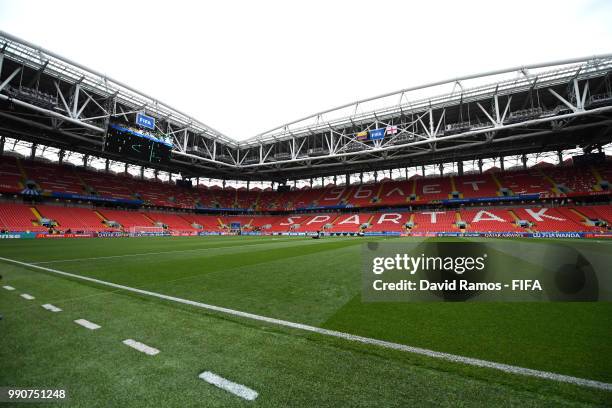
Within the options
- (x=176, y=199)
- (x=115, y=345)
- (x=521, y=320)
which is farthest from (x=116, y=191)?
(x=521, y=320)

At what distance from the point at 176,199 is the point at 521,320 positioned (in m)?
55.2

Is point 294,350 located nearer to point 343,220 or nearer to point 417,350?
point 417,350

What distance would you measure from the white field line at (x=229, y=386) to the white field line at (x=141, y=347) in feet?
2.90

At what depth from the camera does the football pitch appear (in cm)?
203

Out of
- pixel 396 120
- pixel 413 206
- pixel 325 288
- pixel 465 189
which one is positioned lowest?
pixel 325 288

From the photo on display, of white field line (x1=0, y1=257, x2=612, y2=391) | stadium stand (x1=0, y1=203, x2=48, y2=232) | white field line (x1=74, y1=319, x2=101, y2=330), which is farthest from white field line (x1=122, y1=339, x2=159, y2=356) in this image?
stadium stand (x1=0, y1=203, x2=48, y2=232)

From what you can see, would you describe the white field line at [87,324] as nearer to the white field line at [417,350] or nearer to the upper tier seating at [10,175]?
the white field line at [417,350]

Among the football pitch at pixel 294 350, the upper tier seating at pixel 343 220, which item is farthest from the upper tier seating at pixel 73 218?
the football pitch at pixel 294 350

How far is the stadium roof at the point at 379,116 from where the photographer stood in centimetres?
2369

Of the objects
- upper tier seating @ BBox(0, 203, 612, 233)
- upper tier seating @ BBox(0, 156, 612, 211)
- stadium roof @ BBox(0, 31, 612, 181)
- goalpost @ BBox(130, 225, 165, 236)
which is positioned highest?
stadium roof @ BBox(0, 31, 612, 181)

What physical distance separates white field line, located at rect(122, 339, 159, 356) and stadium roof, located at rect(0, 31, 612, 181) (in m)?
29.4

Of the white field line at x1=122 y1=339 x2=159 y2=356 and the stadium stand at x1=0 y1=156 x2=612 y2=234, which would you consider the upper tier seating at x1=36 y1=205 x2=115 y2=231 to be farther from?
the white field line at x1=122 y1=339 x2=159 y2=356

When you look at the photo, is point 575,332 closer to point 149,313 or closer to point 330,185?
point 149,313

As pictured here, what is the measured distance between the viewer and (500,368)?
2.41 meters
